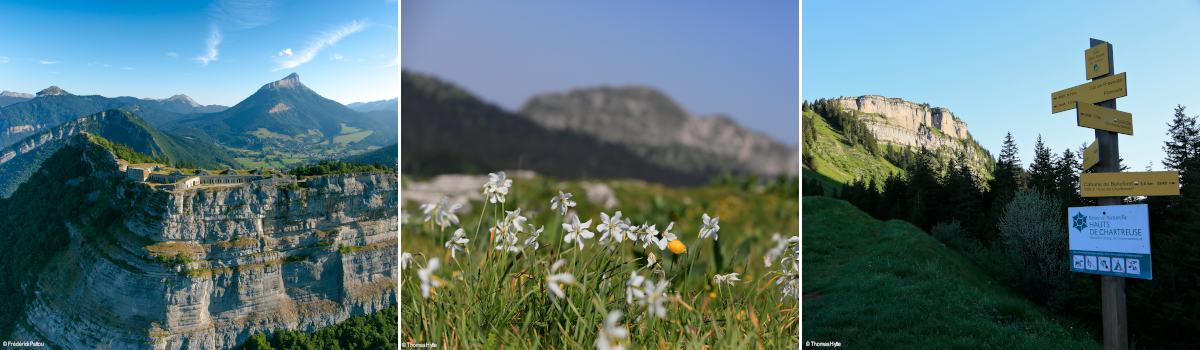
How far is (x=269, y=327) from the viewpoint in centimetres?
2330

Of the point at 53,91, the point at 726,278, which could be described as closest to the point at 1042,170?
the point at 726,278

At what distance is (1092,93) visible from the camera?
373cm

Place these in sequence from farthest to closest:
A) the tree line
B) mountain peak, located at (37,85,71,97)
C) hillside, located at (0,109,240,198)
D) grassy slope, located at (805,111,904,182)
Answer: mountain peak, located at (37,85,71,97)
grassy slope, located at (805,111,904,182)
hillside, located at (0,109,240,198)
the tree line

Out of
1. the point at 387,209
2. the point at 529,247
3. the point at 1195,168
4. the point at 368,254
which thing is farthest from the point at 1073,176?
the point at 368,254

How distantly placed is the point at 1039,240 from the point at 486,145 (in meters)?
14.0

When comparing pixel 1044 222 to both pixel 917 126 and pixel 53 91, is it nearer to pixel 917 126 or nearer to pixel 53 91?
pixel 917 126

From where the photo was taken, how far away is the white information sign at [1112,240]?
3.31 metres

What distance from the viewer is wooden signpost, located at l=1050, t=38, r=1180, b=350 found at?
3.40m

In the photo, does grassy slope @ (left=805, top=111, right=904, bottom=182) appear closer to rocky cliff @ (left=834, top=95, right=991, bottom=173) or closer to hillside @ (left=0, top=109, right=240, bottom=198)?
rocky cliff @ (left=834, top=95, right=991, bottom=173)

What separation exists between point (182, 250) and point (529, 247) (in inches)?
1091

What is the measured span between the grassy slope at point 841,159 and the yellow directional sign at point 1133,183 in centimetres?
1355

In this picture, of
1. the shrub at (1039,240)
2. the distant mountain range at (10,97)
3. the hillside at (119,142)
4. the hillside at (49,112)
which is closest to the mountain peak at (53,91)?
the hillside at (49,112)

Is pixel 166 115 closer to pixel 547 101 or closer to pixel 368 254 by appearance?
pixel 368 254

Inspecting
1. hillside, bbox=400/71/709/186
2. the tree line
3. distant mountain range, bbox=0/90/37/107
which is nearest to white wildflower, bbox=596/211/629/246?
hillside, bbox=400/71/709/186
